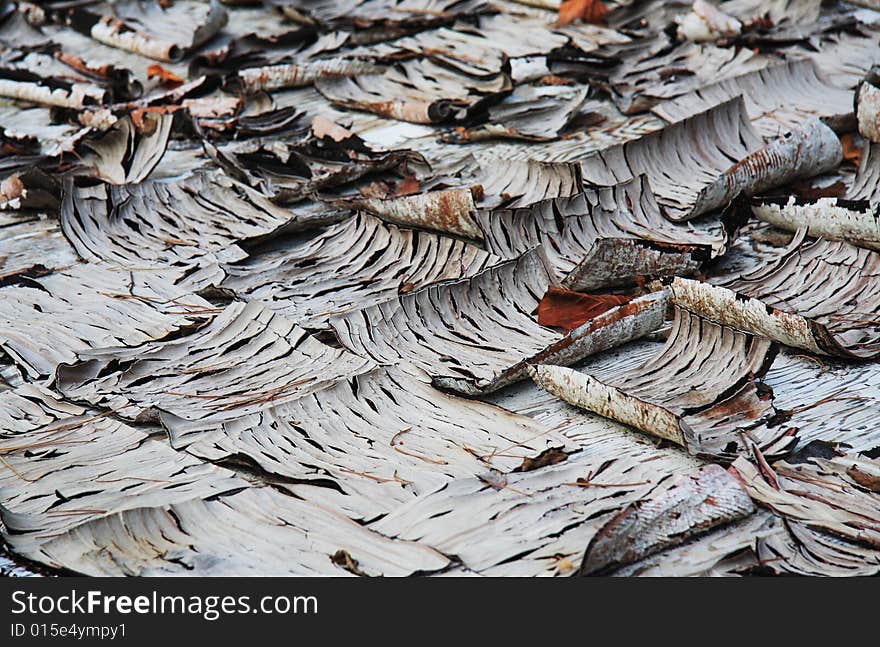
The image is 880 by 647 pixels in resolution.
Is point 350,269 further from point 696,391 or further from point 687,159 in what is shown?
point 687,159

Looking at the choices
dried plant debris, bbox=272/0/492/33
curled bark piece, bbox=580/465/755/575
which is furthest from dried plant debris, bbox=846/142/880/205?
dried plant debris, bbox=272/0/492/33

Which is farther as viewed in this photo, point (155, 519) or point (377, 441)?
point (377, 441)

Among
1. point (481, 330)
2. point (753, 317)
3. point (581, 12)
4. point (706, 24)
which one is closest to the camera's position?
point (753, 317)

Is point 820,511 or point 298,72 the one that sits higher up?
point 820,511

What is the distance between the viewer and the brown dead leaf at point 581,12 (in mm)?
7246

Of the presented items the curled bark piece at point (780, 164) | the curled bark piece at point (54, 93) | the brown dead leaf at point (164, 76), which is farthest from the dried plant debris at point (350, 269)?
the brown dead leaf at point (164, 76)

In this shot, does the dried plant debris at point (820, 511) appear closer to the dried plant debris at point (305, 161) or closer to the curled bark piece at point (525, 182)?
the curled bark piece at point (525, 182)

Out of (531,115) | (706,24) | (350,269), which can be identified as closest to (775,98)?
(706,24)

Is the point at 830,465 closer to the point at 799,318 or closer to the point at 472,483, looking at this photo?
the point at 799,318

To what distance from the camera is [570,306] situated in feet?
12.0

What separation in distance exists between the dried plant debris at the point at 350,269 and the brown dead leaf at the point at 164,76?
2.88 metres

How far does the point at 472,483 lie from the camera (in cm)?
268

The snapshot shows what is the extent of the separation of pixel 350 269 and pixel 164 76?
11.1 ft

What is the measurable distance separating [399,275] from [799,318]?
156cm
